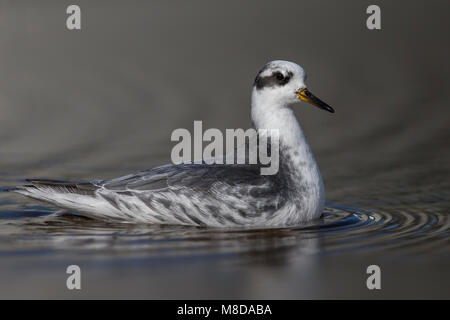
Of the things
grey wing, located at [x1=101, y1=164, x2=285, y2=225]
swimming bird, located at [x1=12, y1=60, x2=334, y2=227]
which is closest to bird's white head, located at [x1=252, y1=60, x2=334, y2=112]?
swimming bird, located at [x1=12, y1=60, x2=334, y2=227]

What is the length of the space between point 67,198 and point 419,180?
537 centimetres

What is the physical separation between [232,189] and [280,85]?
1478 millimetres

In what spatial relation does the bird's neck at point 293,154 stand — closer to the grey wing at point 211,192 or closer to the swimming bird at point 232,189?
the swimming bird at point 232,189

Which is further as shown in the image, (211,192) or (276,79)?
(276,79)

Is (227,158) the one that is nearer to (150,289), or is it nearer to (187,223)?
(187,223)

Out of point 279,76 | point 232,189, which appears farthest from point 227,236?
point 279,76

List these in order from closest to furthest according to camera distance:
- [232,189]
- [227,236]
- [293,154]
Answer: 1. [227,236]
2. [232,189]
3. [293,154]

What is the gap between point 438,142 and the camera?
1525cm

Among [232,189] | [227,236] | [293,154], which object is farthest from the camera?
[293,154]

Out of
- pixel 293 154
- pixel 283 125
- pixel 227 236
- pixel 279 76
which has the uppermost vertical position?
pixel 279 76

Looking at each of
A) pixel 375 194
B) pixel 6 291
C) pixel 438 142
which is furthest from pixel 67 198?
pixel 438 142

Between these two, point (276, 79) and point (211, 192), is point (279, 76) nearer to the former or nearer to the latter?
point (276, 79)

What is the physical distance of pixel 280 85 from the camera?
10195 mm

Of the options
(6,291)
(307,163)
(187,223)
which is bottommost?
(6,291)
